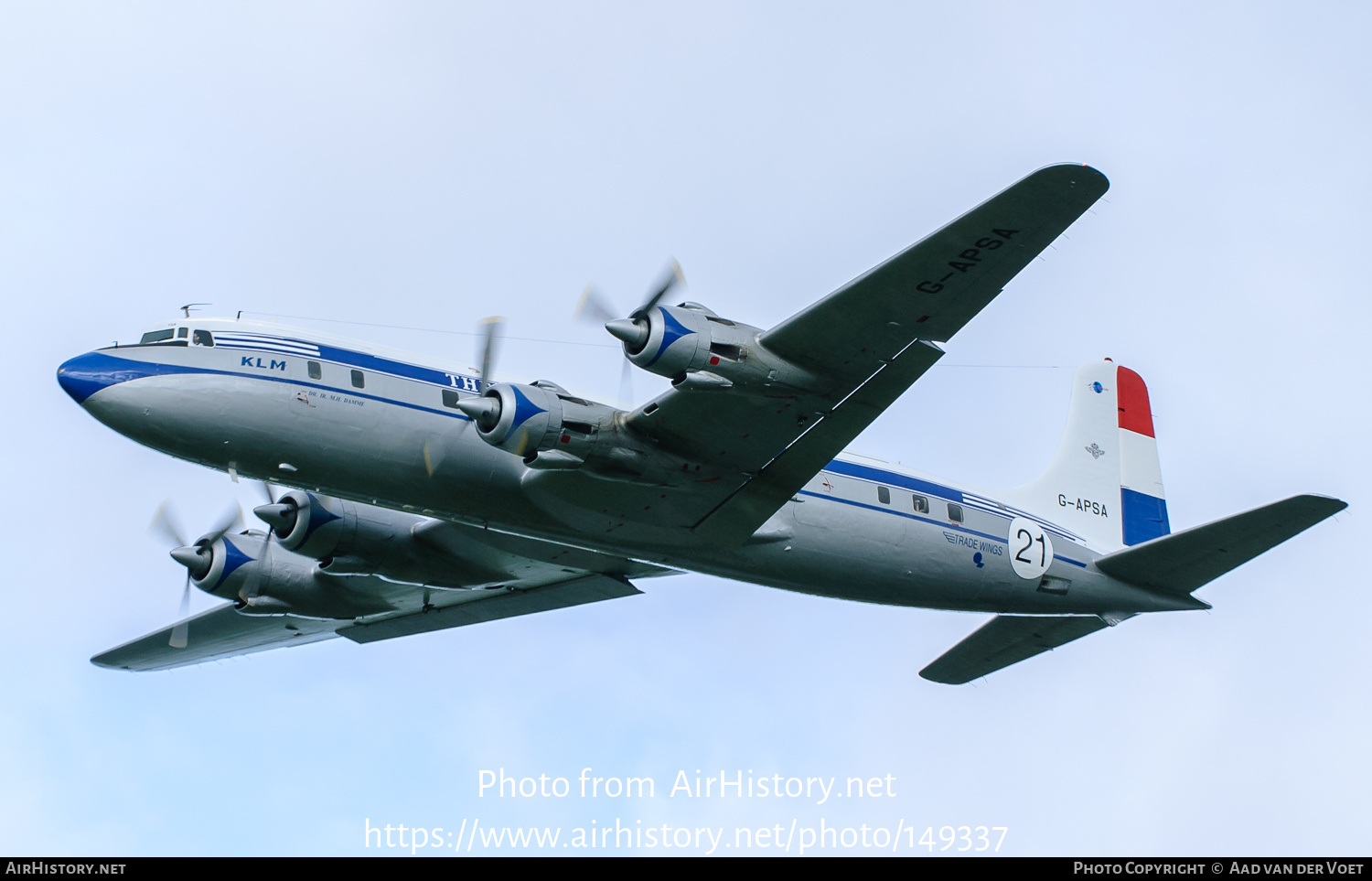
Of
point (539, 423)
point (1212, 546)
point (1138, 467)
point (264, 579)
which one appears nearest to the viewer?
point (539, 423)

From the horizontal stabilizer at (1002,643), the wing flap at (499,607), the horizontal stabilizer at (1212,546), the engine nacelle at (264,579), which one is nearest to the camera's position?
the horizontal stabilizer at (1212,546)

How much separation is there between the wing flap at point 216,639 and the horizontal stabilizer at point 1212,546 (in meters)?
15.9

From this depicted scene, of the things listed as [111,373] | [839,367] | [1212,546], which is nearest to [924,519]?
[1212,546]

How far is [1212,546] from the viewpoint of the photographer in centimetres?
2138

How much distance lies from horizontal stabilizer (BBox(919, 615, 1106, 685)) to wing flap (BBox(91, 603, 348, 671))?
41.4ft

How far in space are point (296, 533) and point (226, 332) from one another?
4.77 m

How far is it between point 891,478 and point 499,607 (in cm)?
819

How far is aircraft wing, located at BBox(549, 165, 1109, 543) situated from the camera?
16.1 metres

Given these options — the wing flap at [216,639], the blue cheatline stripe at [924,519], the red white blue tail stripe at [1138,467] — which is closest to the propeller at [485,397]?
the blue cheatline stripe at [924,519]

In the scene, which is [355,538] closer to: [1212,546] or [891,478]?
[891,478]

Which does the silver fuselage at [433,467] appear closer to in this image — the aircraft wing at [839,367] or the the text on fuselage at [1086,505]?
the aircraft wing at [839,367]

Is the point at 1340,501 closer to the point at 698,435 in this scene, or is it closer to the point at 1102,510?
the point at 1102,510

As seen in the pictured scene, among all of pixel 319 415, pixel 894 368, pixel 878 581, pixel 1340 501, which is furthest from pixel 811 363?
pixel 1340 501

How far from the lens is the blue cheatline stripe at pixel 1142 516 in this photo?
1011 inches
